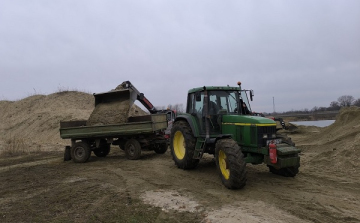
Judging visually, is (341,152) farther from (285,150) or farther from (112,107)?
(112,107)

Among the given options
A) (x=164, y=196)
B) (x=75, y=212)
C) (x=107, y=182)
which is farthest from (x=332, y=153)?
(x=75, y=212)

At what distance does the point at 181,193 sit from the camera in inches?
240

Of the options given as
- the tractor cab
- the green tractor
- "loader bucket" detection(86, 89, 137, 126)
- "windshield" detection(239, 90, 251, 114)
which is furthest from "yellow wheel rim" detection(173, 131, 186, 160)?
"loader bucket" detection(86, 89, 137, 126)

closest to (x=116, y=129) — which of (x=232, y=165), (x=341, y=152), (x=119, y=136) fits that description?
→ (x=119, y=136)

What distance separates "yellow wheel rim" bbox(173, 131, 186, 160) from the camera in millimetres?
8602

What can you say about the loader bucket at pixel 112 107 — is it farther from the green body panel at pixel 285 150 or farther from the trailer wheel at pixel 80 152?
the green body panel at pixel 285 150

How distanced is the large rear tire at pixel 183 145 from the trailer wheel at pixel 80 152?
12.8ft

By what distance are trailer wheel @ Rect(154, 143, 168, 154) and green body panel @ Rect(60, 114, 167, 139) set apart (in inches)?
49.4

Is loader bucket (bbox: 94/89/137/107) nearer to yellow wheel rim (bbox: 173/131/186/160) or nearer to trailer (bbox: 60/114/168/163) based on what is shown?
trailer (bbox: 60/114/168/163)

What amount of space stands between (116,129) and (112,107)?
70.8 inches

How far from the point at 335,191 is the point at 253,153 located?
184 centimetres

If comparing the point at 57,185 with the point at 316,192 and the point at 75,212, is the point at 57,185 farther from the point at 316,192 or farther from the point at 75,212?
the point at 316,192

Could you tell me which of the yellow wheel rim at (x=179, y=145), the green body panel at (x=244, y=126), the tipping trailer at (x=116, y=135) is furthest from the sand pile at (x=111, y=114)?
the green body panel at (x=244, y=126)

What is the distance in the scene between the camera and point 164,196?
591 centimetres
